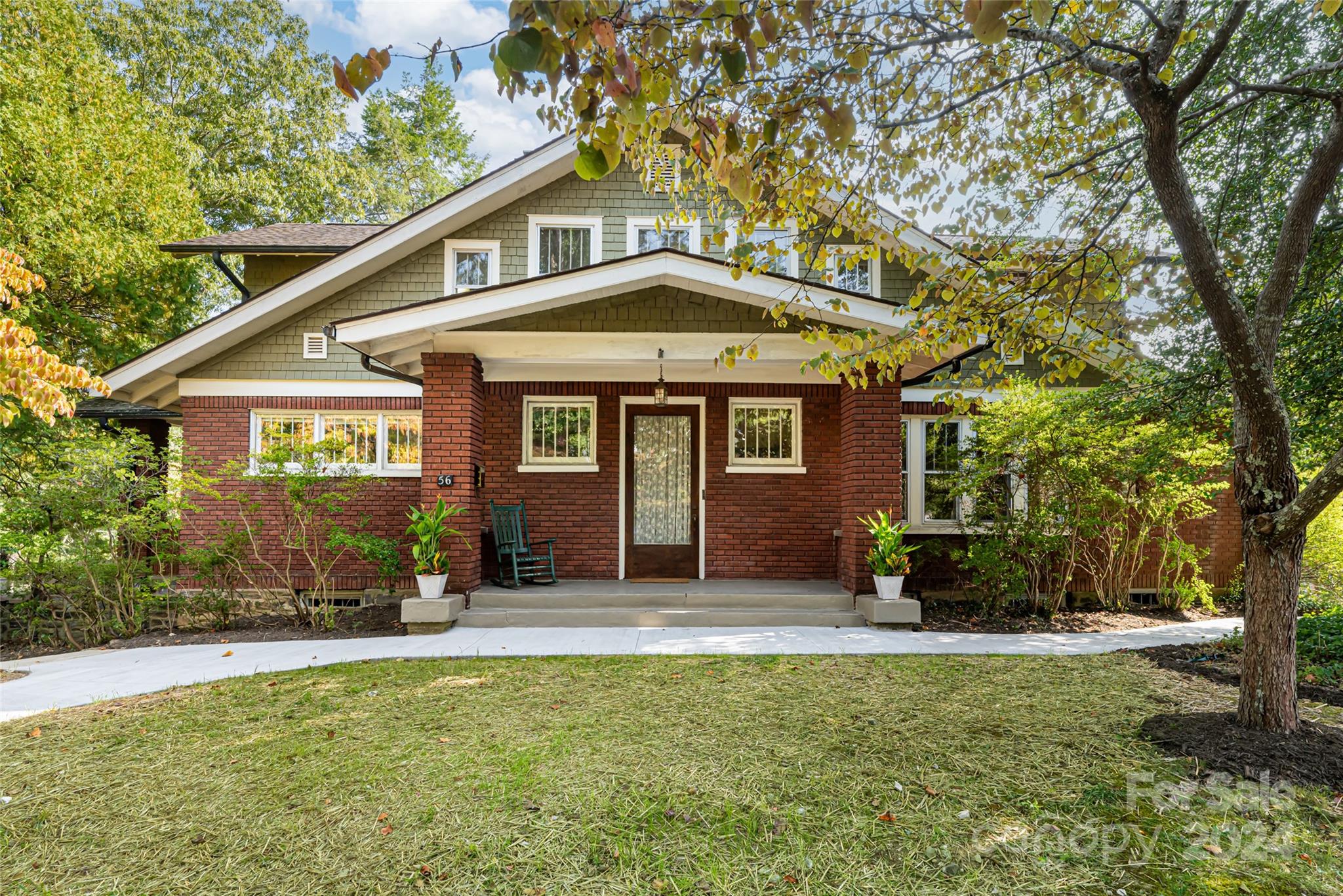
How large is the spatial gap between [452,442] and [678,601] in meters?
3.06

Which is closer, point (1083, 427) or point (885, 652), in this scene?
point (885, 652)

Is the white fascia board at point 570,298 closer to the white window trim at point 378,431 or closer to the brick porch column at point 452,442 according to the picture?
the brick porch column at point 452,442

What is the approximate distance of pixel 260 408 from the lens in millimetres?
8406

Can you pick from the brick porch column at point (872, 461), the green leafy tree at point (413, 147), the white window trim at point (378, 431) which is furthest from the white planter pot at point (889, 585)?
the green leafy tree at point (413, 147)

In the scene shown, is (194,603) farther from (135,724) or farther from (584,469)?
(584,469)

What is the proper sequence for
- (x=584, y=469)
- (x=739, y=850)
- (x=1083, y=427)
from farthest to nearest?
1. (x=584, y=469)
2. (x=1083, y=427)
3. (x=739, y=850)

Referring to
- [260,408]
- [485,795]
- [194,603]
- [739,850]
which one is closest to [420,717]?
[485,795]

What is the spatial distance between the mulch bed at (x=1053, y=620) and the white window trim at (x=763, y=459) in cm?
245

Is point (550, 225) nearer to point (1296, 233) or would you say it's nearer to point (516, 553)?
point (516, 553)

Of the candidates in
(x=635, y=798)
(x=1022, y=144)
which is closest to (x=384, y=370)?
(x=635, y=798)

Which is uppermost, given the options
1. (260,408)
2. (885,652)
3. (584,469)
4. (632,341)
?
(632,341)

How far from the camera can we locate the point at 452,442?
262 inches

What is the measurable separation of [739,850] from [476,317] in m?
5.25

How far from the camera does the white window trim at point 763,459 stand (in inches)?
329
